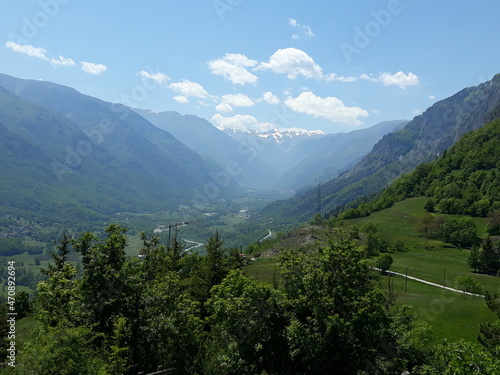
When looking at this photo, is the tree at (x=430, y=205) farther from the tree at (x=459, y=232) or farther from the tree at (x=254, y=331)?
the tree at (x=254, y=331)

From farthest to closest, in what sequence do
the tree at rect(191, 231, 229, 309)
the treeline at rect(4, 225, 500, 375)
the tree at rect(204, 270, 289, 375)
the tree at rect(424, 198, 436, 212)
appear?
the tree at rect(424, 198, 436, 212), the tree at rect(191, 231, 229, 309), the tree at rect(204, 270, 289, 375), the treeline at rect(4, 225, 500, 375)

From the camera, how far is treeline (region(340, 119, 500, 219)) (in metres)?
143

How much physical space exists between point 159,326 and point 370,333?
557 inches

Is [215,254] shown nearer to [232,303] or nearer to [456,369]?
[232,303]

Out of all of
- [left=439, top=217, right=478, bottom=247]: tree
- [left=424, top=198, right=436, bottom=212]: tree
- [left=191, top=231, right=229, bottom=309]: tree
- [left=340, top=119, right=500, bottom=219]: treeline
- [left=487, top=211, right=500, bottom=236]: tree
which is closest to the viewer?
[left=191, top=231, right=229, bottom=309]: tree

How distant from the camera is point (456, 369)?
16828mm

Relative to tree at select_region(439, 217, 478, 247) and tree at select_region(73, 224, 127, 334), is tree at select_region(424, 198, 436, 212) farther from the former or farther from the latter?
tree at select_region(73, 224, 127, 334)

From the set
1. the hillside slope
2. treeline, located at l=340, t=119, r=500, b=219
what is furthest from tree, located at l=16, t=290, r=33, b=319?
the hillside slope

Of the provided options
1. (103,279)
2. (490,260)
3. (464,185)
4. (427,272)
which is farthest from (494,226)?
(103,279)

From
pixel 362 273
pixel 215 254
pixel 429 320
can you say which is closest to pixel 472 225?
pixel 429 320

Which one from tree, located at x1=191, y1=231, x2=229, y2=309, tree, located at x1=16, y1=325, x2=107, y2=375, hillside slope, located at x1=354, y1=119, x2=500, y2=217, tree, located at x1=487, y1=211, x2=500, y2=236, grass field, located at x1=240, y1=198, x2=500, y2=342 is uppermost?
hillside slope, located at x1=354, y1=119, x2=500, y2=217

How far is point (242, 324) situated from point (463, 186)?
6832 inches

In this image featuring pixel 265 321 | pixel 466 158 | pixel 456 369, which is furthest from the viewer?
pixel 466 158

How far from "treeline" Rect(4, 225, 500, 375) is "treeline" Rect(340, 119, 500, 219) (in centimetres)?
13763
